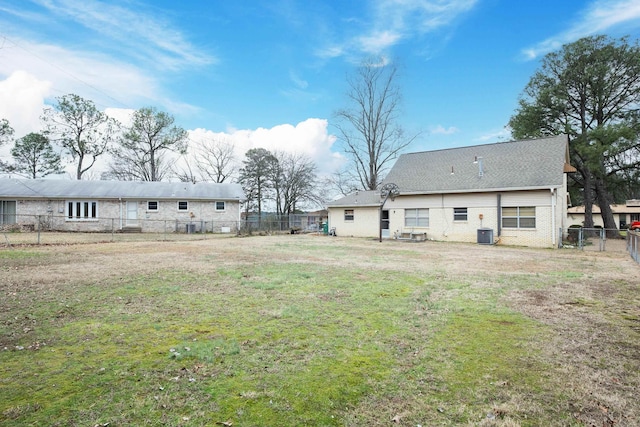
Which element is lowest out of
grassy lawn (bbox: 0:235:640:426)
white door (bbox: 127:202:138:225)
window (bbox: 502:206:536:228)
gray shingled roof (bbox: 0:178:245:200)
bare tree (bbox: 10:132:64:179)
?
grassy lawn (bbox: 0:235:640:426)

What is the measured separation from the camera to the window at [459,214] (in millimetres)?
19656

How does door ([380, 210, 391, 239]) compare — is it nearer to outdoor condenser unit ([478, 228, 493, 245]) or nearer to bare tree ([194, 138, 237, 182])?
outdoor condenser unit ([478, 228, 493, 245])

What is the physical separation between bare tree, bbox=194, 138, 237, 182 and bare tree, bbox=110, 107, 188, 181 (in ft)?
7.85

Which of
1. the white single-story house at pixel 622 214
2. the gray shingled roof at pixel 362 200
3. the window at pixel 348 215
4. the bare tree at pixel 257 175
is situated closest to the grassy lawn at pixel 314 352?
the gray shingled roof at pixel 362 200

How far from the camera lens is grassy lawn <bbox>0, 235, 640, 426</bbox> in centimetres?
251

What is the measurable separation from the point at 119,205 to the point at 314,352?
27150 millimetres

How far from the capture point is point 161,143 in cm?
3856

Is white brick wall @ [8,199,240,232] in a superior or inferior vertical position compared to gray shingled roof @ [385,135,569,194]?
inferior

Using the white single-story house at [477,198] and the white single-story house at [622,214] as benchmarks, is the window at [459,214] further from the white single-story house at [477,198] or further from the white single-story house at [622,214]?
the white single-story house at [622,214]

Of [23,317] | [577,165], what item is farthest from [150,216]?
[577,165]

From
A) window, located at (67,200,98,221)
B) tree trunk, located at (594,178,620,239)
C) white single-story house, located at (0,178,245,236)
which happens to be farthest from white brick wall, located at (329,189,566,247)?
window, located at (67,200,98,221)

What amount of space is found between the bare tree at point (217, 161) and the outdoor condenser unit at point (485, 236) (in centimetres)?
3092

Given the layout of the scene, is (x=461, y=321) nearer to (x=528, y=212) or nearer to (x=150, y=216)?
(x=528, y=212)

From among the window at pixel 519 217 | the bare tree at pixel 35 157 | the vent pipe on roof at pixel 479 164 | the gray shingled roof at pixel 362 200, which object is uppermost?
the bare tree at pixel 35 157
